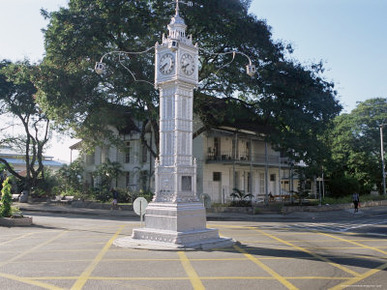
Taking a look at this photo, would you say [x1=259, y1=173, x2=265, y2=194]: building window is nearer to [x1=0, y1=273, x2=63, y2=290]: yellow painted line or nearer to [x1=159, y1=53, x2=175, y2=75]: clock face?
[x1=159, y1=53, x2=175, y2=75]: clock face

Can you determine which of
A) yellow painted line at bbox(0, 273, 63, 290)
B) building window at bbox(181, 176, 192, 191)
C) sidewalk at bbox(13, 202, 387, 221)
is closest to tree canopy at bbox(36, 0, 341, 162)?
sidewalk at bbox(13, 202, 387, 221)

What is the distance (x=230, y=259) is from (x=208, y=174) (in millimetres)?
21692

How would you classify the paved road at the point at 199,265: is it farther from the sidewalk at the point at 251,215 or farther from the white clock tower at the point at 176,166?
the sidewalk at the point at 251,215

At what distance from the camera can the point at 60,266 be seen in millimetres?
7965

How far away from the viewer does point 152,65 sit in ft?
73.2

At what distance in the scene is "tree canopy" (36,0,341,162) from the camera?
2206cm

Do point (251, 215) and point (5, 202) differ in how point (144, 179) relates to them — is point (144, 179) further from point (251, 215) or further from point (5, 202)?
point (5, 202)

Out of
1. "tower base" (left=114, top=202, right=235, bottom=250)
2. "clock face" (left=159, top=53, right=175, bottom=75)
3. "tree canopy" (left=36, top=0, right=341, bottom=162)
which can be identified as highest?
"tree canopy" (left=36, top=0, right=341, bottom=162)

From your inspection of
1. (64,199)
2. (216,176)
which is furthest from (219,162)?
(64,199)

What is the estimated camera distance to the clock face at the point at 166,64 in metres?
11.5

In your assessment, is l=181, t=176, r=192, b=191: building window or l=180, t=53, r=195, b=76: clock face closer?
l=181, t=176, r=192, b=191: building window

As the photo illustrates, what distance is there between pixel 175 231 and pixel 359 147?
3482cm

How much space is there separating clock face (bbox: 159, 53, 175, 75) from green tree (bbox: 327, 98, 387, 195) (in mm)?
25103

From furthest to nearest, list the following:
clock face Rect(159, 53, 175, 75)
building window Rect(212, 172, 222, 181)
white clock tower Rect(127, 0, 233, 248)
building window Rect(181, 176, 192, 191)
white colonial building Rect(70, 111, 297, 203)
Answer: building window Rect(212, 172, 222, 181) < white colonial building Rect(70, 111, 297, 203) < clock face Rect(159, 53, 175, 75) < building window Rect(181, 176, 192, 191) < white clock tower Rect(127, 0, 233, 248)
